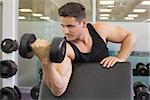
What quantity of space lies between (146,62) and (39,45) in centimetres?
315

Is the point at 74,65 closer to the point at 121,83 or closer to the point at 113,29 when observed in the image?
the point at 121,83

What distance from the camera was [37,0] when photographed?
4219 mm

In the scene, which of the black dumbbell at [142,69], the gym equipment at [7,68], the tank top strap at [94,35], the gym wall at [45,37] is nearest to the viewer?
the tank top strap at [94,35]

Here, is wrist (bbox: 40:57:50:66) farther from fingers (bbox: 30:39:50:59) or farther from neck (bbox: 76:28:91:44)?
neck (bbox: 76:28:91:44)

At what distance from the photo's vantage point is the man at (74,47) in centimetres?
112

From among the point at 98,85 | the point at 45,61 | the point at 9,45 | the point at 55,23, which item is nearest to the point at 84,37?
the point at 98,85

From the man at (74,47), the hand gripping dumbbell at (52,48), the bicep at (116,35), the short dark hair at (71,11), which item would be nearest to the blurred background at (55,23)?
the bicep at (116,35)

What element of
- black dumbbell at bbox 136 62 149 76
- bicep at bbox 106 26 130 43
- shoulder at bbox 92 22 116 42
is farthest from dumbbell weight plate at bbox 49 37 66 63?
black dumbbell at bbox 136 62 149 76

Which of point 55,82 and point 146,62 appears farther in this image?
point 146,62

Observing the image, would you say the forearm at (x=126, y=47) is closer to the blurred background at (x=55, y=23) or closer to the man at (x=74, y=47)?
the man at (x=74, y=47)

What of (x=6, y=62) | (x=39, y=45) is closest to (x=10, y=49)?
(x=6, y=62)

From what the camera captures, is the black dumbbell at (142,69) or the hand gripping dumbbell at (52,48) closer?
the hand gripping dumbbell at (52,48)

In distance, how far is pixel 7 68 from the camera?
327cm

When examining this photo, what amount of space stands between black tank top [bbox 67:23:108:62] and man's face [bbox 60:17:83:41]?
0.22 feet
